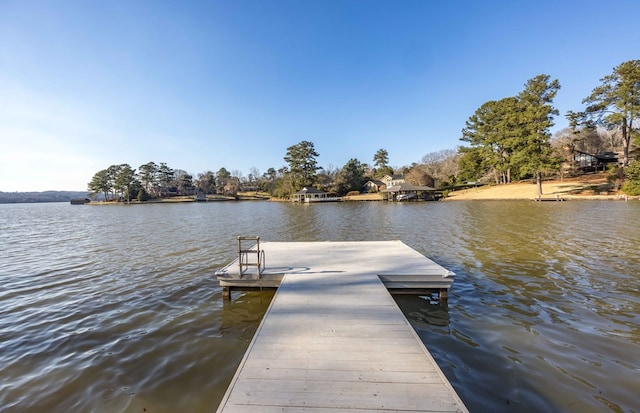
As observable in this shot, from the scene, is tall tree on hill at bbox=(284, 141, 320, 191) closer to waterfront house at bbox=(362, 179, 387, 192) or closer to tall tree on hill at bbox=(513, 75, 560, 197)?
waterfront house at bbox=(362, 179, 387, 192)

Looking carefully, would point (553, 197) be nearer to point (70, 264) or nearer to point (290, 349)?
point (290, 349)

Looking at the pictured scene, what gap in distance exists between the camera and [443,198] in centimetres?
4750

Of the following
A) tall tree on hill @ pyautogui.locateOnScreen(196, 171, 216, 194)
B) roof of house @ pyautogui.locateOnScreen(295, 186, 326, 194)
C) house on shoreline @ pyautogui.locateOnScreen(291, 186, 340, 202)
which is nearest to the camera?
house on shoreline @ pyautogui.locateOnScreen(291, 186, 340, 202)

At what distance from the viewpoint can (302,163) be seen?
222 feet

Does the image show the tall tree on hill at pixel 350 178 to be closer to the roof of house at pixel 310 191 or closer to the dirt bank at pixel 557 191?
the roof of house at pixel 310 191

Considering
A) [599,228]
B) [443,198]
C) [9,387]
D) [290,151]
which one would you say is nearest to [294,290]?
[9,387]

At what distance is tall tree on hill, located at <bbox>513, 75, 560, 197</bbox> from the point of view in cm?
3519

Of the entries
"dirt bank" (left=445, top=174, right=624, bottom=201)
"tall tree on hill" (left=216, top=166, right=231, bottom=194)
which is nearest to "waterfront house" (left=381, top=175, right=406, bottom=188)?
"dirt bank" (left=445, top=174, right=624, bottom=201)

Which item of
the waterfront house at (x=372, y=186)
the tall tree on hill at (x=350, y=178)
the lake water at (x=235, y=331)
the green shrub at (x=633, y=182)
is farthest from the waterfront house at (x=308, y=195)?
the lake water at (x=235, y=331)

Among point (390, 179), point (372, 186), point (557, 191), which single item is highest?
point (390, 179)

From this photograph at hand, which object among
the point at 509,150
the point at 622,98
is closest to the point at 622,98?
the point at 622,98

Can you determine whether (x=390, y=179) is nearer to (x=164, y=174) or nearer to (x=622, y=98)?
(x=622, y=98)

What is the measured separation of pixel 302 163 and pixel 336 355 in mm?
65810

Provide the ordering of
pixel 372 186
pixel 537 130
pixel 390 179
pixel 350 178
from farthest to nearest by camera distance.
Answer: pixel 390 179 → pixel 372 186 → pixel 350 178 → pixel 537 130
